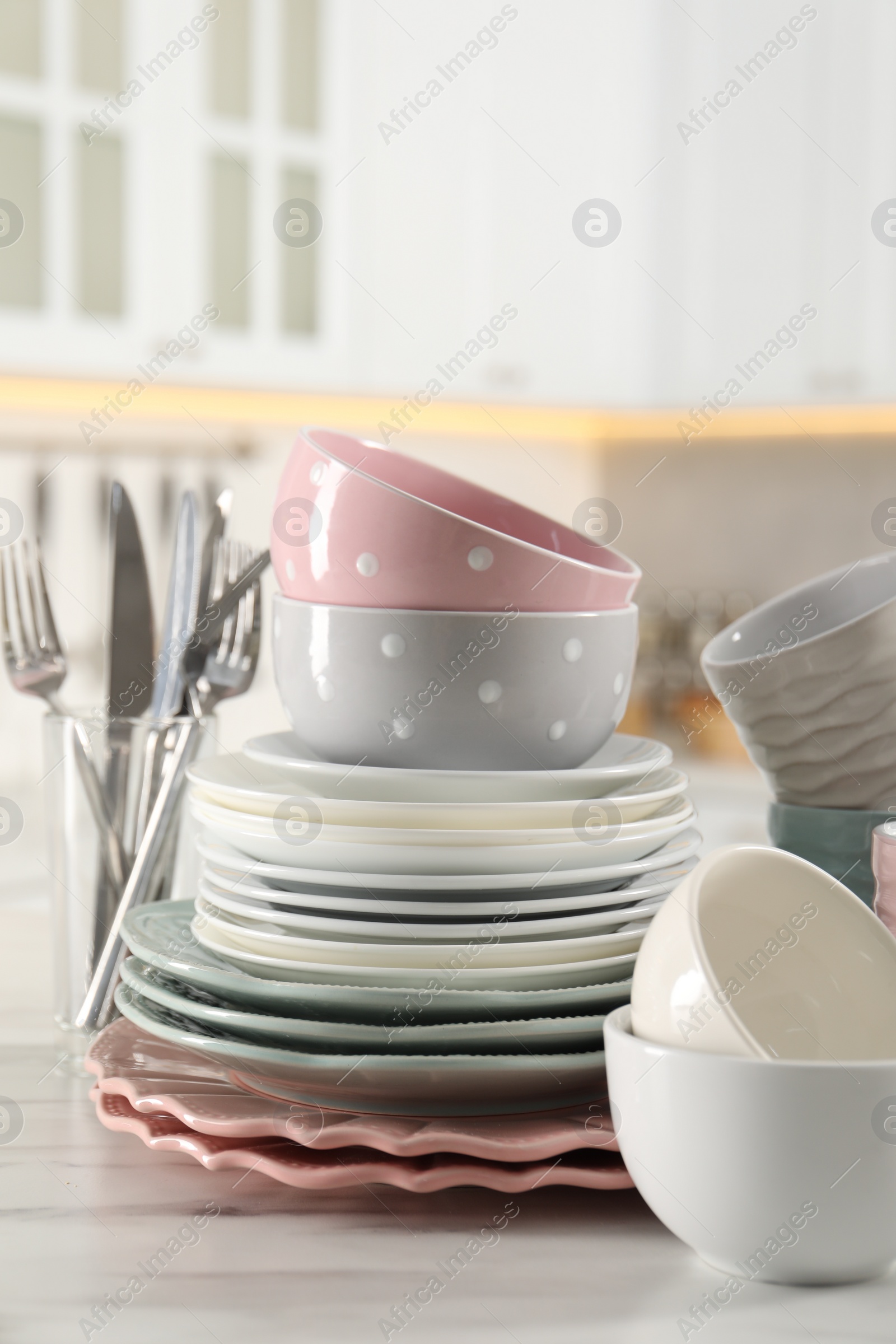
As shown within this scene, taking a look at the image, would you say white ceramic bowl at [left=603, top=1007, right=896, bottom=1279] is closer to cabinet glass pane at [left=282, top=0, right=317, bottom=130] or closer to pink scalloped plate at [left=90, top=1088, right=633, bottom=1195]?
pink scalloped plate at [left=90, top=1088, right=633, bottom=1195]

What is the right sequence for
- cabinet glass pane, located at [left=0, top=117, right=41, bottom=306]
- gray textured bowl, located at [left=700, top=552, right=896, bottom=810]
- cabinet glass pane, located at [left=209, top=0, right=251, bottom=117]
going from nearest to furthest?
gray textured bowl, located at [left=700, top=552, right=896, bottom=810] < cabinet glass pane, located at [left=0, top=117, right=41, bottom=306] < cabinet glass pane, located at [left=209, top=0, right=251, bottom=117]

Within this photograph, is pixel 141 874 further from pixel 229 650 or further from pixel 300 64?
pixel 300 64

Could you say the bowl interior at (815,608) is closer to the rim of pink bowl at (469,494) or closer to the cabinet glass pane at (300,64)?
the rim of pink bowl at (469,494)

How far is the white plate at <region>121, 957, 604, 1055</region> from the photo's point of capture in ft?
1.63

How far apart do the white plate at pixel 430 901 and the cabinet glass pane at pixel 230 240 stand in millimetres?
2007

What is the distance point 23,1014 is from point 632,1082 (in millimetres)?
457

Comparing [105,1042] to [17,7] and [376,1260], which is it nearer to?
[376,1260]

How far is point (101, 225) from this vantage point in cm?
227

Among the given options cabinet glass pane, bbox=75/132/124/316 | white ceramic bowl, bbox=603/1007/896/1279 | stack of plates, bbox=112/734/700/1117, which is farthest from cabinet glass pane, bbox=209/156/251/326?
white ceramic bowl, bbox=603/1007/896/1279

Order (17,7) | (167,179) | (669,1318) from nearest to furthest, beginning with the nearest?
1. (669,1318)
2. (17,7)
3. (167,179)

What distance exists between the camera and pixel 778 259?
8.61ft

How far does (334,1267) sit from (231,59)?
2.41m

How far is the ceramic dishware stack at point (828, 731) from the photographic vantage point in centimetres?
62

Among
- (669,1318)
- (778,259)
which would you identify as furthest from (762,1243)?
(778,259)
